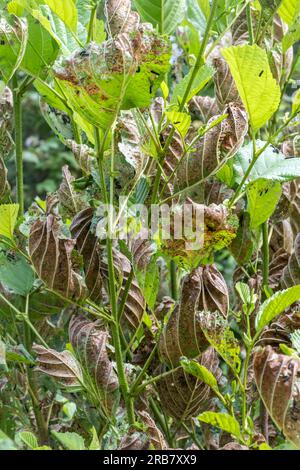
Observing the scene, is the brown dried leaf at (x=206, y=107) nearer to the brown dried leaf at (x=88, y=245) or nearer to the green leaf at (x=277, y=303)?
the brown dried leaf at (x=88, y=245)

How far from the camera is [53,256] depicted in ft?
2.90

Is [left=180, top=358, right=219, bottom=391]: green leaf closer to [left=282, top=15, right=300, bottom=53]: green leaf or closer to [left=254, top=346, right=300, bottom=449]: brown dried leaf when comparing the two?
[left=254, top=346, right=300, bottom=449]: brown dried leaf

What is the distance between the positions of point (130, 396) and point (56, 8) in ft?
1.43

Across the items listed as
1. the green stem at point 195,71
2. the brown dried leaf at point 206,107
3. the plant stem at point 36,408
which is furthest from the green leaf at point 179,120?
the plant stem at point 36,408

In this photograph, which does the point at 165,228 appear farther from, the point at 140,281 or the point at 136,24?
the point at 136,24

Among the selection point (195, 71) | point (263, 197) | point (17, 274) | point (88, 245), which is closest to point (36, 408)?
point (17, 274)

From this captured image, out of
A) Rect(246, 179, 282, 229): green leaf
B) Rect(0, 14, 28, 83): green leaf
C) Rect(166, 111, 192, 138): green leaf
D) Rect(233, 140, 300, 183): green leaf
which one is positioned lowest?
Rect(246, 179, 282, 229): green leaf

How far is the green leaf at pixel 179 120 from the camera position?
33.0 inches

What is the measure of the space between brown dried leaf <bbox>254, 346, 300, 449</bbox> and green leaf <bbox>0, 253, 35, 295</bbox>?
0.43 m

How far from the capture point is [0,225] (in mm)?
941

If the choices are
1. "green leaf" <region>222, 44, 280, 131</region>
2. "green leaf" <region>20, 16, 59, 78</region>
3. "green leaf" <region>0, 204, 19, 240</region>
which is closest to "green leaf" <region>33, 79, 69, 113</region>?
"green leaf" <region>20, 16, 59, 78</region>

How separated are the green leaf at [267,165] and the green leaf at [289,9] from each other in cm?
15

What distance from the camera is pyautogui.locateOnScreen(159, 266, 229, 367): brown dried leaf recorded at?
0.88m

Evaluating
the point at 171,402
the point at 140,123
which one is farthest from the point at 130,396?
the point at 140,123
